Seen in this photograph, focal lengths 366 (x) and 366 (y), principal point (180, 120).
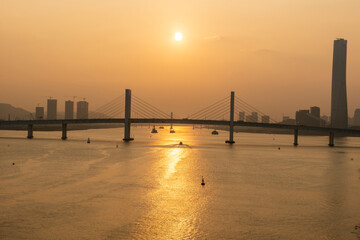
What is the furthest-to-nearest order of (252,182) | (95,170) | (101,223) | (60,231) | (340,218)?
(95,170), (252,182), (340,218), (101,223), (60,231)

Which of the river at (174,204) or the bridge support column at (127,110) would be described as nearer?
the river at (174,204)

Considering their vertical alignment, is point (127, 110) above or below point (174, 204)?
above

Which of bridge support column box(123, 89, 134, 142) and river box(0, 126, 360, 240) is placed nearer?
river box(0, 126, 360, 240)

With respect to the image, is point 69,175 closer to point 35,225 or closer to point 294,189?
point 35,225

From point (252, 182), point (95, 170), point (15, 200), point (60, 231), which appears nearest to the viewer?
point (60, 231)

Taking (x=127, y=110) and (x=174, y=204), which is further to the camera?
(x=127, y=110)

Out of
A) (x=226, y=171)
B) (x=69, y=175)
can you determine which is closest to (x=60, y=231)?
(x=69, y=175)

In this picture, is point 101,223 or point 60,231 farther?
point 101,223

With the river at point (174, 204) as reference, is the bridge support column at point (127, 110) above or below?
above

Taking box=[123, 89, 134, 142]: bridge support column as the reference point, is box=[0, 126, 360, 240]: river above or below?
below

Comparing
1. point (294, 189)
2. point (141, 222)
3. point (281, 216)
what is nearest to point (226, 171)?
point (294, 189)
